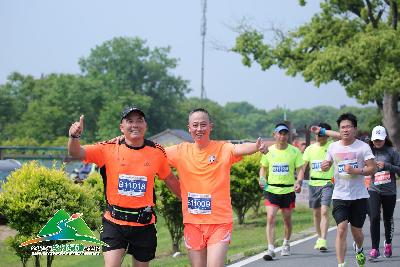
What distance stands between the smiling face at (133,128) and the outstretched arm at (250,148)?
3.05ft

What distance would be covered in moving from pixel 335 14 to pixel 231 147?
34277mm

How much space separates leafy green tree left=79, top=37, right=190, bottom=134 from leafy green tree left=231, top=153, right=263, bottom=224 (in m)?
89.8

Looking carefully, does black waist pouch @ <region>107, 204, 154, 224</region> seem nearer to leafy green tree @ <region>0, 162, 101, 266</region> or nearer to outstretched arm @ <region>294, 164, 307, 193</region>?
leafy green tree @ <region>0, 162, 101, 266</region>

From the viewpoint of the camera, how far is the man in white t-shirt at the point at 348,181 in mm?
9273

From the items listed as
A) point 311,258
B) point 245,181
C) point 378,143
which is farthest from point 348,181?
point 245,181

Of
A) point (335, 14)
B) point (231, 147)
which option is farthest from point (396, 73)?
point (231, 147)

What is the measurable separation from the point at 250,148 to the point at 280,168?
4551mm

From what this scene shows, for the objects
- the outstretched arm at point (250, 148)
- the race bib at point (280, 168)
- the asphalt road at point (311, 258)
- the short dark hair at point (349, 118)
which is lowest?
the asphalt road at point (311, 258)

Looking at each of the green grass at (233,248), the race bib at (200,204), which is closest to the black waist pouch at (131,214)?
the race bib at (200,204)

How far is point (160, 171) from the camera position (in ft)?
23.5

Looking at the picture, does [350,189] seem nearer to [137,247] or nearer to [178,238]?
[137,247]

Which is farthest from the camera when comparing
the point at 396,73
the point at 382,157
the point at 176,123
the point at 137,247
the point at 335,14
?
the point at 176,123

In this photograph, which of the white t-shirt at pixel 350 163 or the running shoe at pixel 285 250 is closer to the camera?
the white t-shirt at pixel 350 163

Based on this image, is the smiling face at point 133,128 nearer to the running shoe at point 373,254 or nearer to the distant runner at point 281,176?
the distant runner at point 281,176
